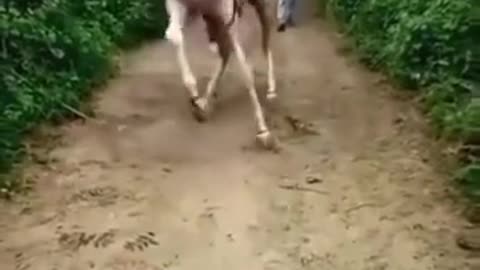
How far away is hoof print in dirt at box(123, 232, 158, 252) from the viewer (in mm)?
6387

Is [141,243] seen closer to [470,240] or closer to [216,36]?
[470,240]

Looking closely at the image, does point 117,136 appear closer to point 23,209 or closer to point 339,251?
point 23,209

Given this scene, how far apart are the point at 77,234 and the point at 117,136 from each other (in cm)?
229

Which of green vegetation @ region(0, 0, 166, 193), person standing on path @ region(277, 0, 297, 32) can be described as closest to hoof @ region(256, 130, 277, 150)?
green vegetation @ region(0, 0, 166, 193)

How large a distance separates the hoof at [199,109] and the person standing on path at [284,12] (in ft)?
20.7

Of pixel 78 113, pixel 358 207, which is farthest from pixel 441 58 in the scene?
pixel 78 113

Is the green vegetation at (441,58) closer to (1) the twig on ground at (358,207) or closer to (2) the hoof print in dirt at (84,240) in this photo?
(1) the twig on ground at (358,207)

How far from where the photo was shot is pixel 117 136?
8914 mm

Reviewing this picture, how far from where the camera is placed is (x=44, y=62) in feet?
32.9

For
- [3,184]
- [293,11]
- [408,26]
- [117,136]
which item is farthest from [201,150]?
[293,11]

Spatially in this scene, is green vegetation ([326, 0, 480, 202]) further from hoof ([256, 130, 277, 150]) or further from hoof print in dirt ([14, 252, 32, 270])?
hoof print in dirt ([14, 252, 32, 270])

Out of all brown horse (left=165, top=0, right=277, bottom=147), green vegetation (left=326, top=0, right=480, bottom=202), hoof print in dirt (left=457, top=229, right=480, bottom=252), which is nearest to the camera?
hoof print in dirt (left=457, top=229, right=480, bottom=252)

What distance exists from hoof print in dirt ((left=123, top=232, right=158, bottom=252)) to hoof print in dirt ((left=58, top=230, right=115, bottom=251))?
14 cm

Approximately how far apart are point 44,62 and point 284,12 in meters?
6.34
